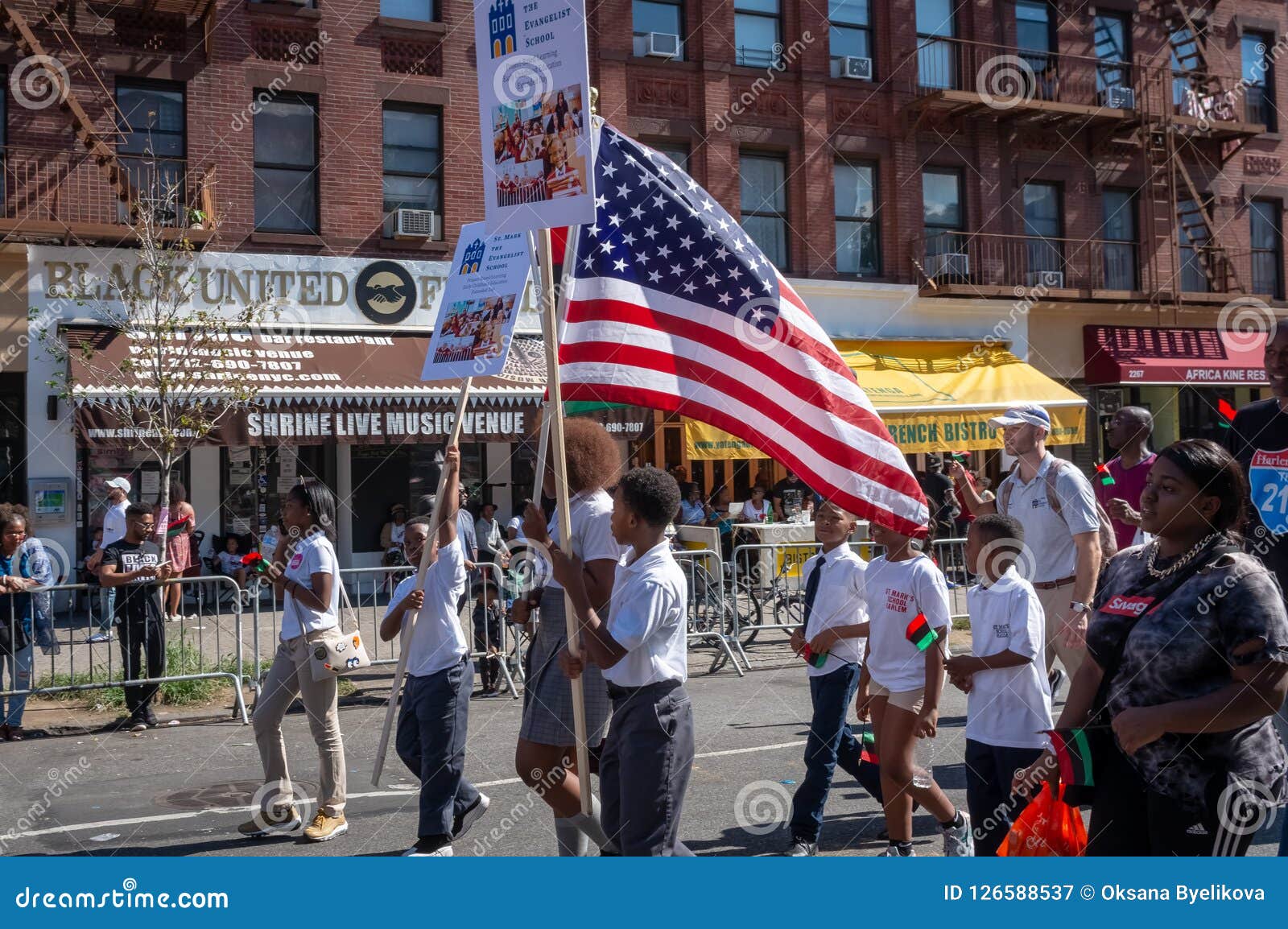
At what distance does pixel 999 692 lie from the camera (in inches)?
194

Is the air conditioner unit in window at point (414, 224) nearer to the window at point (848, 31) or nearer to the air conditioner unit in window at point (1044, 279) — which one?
the window at point (848, 31)

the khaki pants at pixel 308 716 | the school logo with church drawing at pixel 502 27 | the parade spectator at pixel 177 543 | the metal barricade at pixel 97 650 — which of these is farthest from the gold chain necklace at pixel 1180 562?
the parade spectator at pixel 177 543

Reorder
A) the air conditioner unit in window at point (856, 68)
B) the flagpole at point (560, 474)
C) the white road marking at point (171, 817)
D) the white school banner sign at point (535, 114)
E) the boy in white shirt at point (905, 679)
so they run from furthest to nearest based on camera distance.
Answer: the air conditioner unit in window at point (856, 68), the white road marking at point (171, 817), the boy in white shirt at point (905, 679), the white school banner sign at point (535, 114), the flagpole at point (560, 474)

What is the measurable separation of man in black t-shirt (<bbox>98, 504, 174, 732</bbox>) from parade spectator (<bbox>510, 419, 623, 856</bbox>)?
19.9 ft

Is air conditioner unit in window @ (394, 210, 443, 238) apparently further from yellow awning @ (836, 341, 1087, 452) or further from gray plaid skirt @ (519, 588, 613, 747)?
gray plaid skirt @ (519, 588, 613, 747)

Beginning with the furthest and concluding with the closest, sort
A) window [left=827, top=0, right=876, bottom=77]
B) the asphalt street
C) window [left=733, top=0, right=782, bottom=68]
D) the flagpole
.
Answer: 1. window [left=827, top=0, right=876, bottom=77]
2. window [left=733, top=0, right=782, bottom=68]
3. the asphalt street
4. the flagpole

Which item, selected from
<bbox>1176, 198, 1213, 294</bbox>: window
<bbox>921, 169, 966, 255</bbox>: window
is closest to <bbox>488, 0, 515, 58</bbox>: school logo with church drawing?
<bbox>921, 169, 966, 255</bbox>: window

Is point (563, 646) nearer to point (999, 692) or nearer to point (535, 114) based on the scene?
point (999, 692)

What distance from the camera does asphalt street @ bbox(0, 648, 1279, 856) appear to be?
624 cm

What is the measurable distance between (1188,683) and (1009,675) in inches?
66.9

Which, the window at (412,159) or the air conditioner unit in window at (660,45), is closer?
the window at (412,159)

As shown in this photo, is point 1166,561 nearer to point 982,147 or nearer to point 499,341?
point 499,341

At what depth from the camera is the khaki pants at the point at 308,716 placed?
638cm

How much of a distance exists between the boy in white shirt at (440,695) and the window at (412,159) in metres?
13.9
